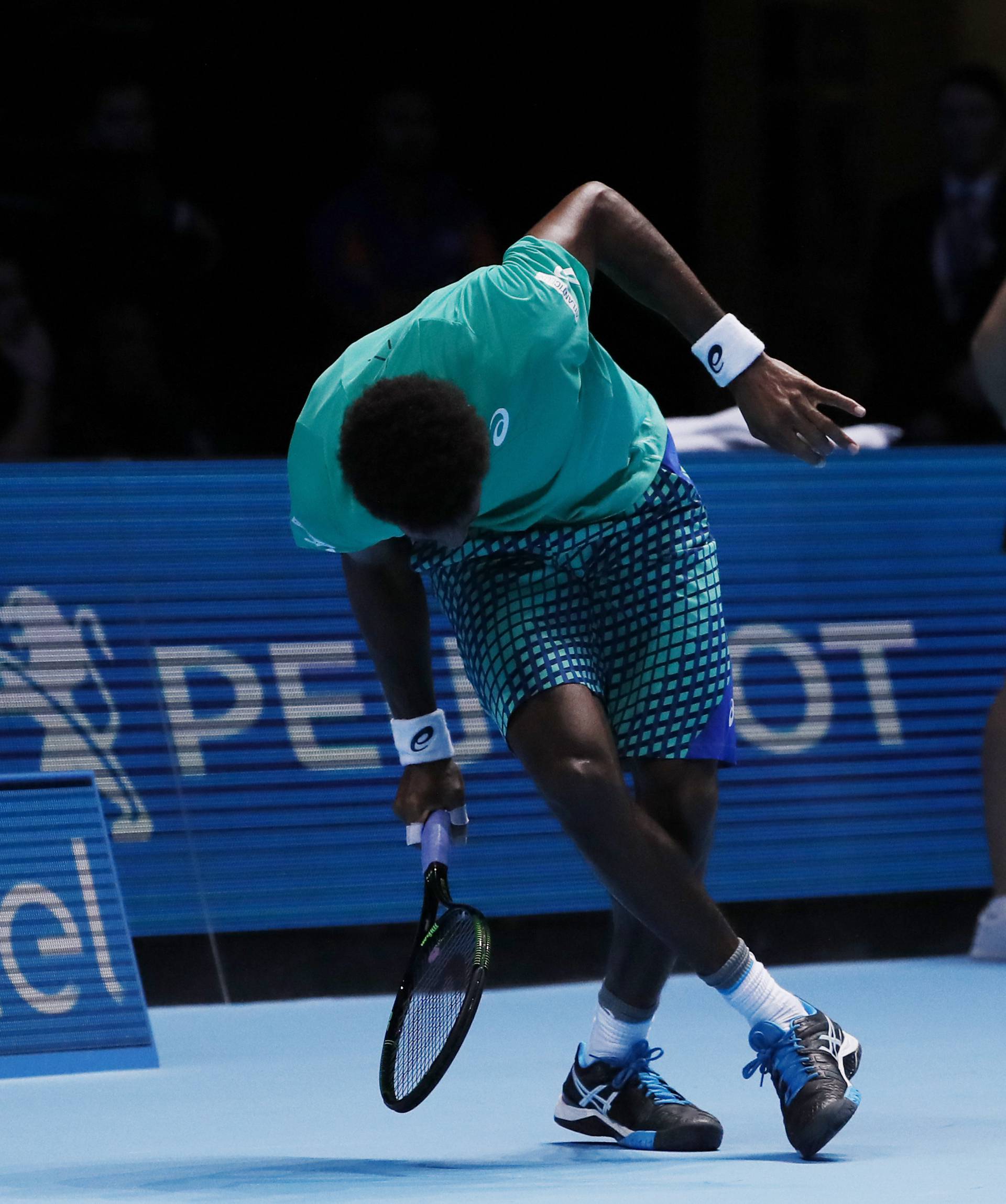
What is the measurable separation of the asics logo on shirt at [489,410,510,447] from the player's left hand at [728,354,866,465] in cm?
41

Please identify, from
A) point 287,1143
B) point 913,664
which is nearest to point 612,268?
point 287,1143

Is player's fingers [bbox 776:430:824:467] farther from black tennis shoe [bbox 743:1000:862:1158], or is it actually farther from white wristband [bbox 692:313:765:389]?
black tennis shoe [bbox 743:1000:862:1158]

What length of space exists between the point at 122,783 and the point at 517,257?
199cm

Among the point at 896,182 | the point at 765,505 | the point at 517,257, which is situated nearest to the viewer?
the point at 517,257

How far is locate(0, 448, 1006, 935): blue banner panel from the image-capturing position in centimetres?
461

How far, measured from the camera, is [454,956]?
300 cm

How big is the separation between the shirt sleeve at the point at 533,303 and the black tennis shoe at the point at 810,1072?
109 centimetres

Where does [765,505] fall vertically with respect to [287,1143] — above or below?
above

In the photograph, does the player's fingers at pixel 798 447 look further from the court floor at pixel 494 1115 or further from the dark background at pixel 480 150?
the dark background at pixel 480 150

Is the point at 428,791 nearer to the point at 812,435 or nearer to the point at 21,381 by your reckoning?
the point at 812,435

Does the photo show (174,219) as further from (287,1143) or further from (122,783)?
(287,1143)

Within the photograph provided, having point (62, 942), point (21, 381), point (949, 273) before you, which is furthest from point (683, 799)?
point (949, 273)

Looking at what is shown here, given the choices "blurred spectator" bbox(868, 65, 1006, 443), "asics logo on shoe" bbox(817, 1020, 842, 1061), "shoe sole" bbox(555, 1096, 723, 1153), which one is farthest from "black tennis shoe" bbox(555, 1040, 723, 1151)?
"blurred spectator" bbox(868, 65, 1006, 443)

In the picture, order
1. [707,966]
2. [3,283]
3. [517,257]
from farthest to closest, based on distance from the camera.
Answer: [3,283], [517,257], [707,966]
